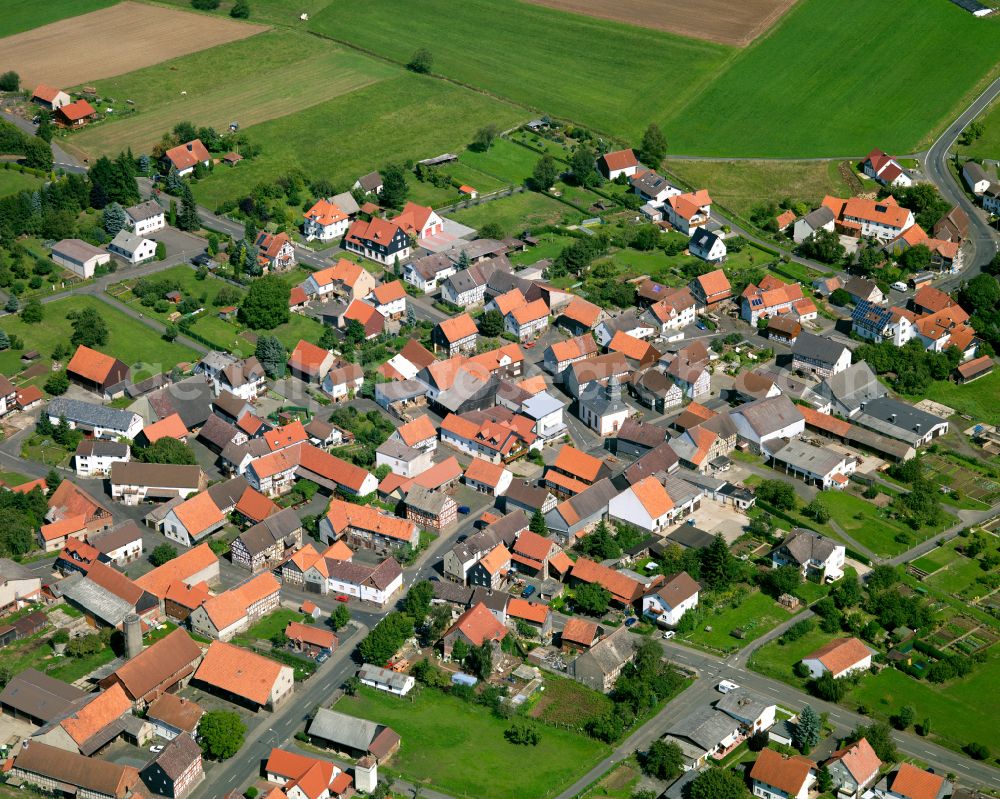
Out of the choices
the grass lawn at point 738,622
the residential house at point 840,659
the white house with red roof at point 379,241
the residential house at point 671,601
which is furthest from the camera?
the white house with red roof at point 379,241

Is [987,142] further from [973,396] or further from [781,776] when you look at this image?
[781,776]

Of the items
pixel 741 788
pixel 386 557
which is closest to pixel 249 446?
pixel 386 557

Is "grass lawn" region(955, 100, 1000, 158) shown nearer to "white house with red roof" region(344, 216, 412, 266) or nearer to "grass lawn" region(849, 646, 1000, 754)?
"white house with red roof" region(344, 216, 412, 266)

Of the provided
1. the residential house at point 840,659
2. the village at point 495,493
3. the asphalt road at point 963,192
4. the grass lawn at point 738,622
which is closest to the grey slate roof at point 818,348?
the village at point 495,493

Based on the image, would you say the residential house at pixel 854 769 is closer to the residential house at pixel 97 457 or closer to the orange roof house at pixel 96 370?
the residential house at pixel 97 457

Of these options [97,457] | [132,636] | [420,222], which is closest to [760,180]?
[420,222]

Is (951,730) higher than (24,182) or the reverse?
the reverse

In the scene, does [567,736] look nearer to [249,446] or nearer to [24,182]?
[249,446]
